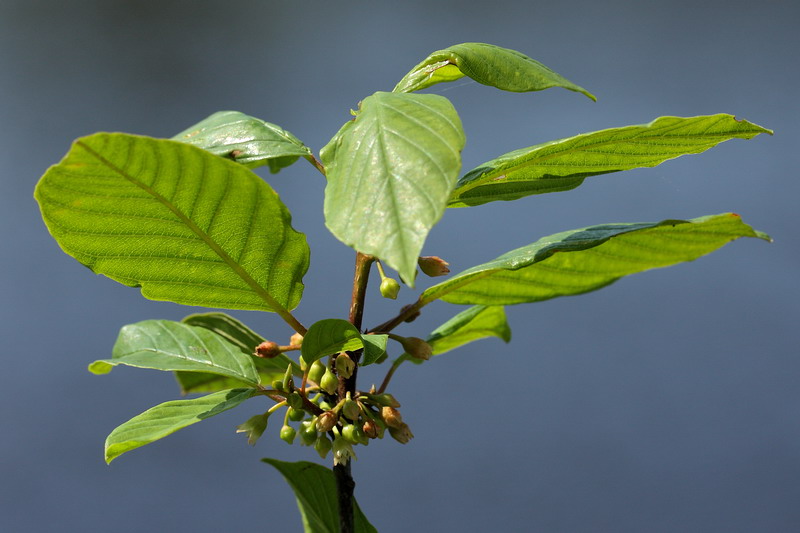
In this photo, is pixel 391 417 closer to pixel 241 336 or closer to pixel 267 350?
pixel 267 350

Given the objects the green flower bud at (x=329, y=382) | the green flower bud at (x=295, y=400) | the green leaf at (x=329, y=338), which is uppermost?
the green leaf at (x=329, y=338)

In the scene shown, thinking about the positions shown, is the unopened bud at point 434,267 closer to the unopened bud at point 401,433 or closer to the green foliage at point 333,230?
the green foliage at point 333,230

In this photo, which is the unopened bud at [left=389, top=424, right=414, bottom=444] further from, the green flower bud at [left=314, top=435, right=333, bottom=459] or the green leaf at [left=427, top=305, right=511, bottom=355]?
the green leaf at [left=427, top=305, right=511, bottom=355]

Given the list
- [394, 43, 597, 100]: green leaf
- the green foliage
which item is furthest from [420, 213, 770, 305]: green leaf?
[394, 43, 597, 100]: green leaf

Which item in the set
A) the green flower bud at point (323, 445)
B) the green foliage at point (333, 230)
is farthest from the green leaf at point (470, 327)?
the green flower bud at point (323, 445)

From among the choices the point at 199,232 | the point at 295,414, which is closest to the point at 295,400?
the point at 295,414

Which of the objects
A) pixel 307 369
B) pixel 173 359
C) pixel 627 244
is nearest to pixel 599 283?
pixel 627 244
